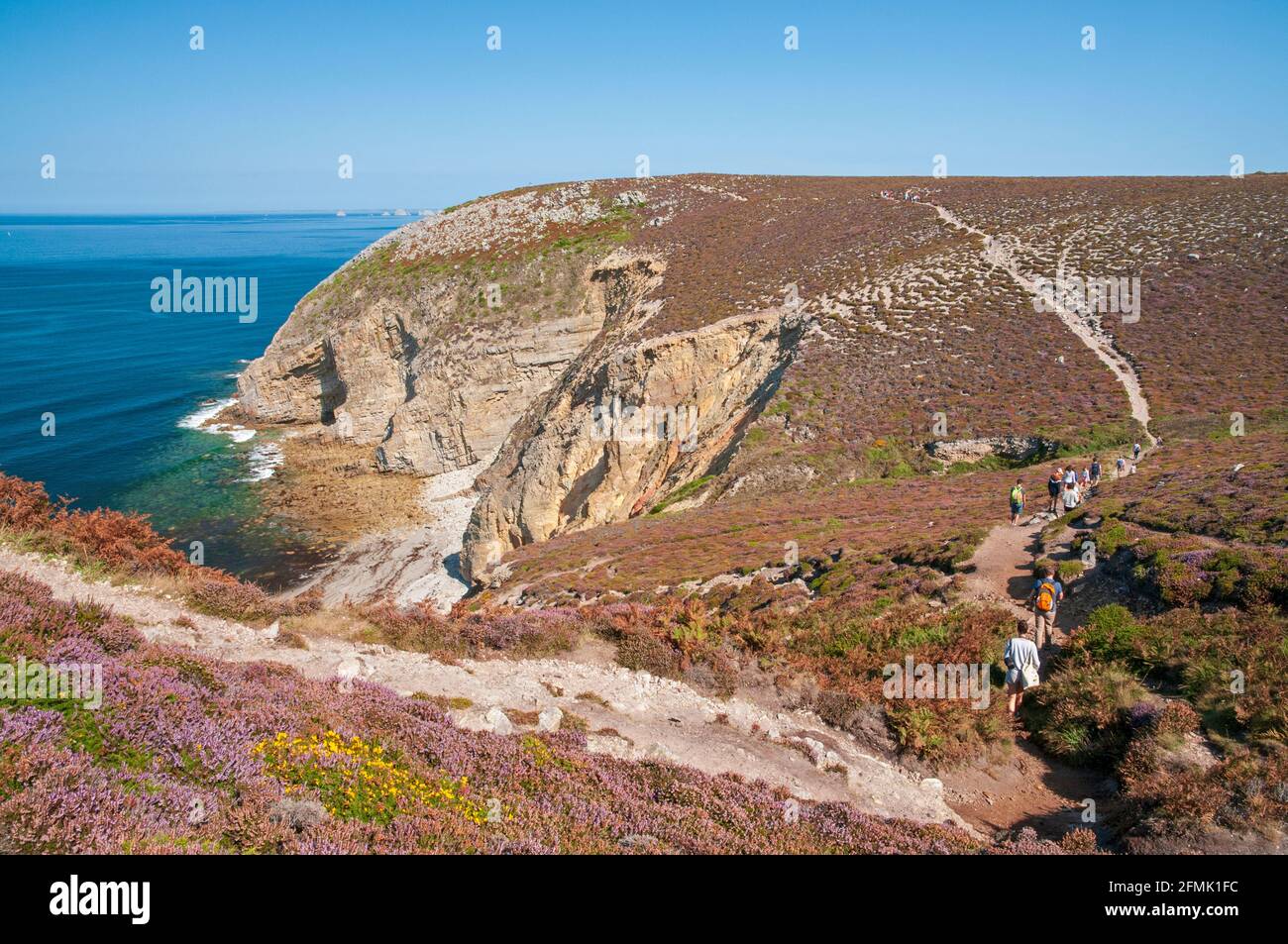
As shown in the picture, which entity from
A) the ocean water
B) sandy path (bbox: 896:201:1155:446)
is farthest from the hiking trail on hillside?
the ocean water

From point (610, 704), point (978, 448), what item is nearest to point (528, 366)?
point (978, 448)

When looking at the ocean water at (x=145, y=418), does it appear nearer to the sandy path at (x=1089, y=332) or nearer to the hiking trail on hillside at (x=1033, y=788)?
the hiking trail on hillside at (x=1033, y=788)

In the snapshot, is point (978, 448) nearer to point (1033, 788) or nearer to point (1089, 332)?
point (1089, 332)

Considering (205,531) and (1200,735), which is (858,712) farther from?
(205,531)

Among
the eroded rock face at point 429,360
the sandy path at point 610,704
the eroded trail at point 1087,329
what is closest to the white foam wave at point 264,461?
the eroded rock face at point 429,360

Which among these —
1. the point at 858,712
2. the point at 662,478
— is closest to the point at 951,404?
the point at 662,478
